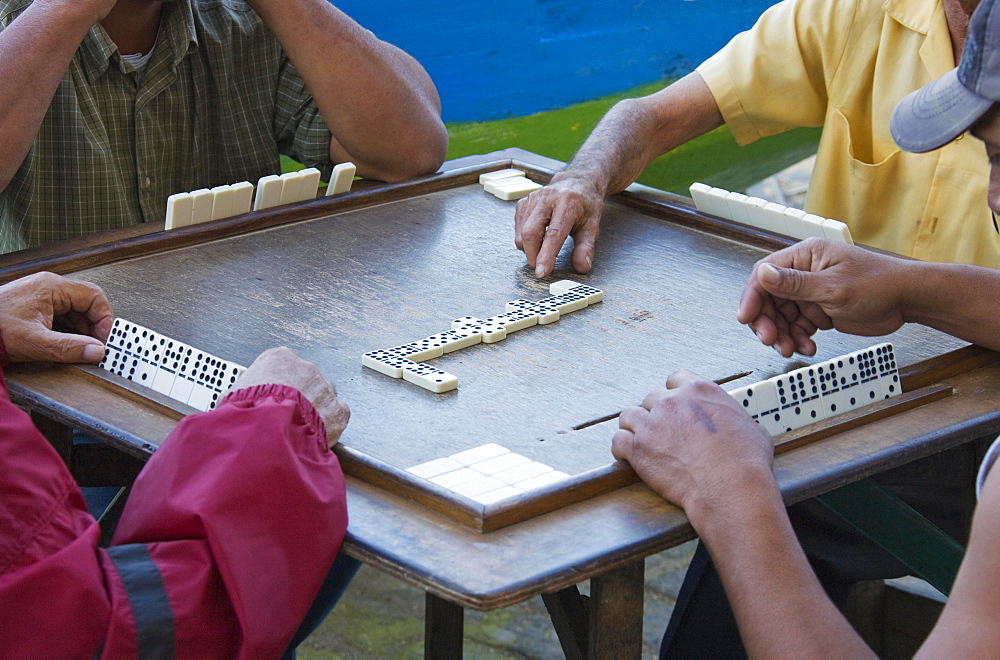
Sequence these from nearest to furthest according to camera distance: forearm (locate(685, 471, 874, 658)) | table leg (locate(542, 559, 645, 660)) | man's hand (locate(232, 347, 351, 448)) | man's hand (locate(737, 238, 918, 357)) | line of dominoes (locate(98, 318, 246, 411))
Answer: forearm (locate(685, 471, 874, 658))
table leg (locate(542, 559, 645, 660))
man's hand (locate(232, 347, 351, 448))
line of dominoes (locate(98, 318, 246, 411))
man's hand (locate(737, 238, 918, 357))

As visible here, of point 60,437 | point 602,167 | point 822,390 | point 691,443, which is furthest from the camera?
point 602,167

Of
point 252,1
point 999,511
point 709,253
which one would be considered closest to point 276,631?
point 999,511

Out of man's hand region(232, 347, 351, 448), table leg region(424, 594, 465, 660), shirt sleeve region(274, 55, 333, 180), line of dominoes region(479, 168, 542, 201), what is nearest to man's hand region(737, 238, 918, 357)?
man's hand region(232, 347, 351, 448)

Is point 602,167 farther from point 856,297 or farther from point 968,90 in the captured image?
point 968,90

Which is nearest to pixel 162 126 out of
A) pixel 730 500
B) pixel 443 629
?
pixel 443 629

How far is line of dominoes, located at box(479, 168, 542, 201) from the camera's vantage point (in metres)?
2.49

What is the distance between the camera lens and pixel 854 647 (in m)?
1.21

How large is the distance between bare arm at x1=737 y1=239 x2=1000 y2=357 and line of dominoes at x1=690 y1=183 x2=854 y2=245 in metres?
0.35

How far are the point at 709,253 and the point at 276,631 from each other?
1.28 m

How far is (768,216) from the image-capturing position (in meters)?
2.27

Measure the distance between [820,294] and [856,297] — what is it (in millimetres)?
60

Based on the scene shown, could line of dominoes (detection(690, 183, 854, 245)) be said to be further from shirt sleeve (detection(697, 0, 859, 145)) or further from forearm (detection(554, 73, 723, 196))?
shirt sleeve (detection(697, 0, 859, 145))

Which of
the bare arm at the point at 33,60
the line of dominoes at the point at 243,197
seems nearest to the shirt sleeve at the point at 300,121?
the line of dominoes at the point at 243,197

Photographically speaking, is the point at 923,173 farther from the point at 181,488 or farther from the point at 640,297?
the point at 181,488
